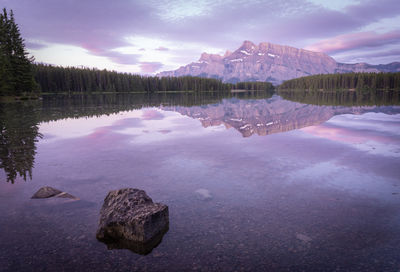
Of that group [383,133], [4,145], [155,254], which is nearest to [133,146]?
[4,145]

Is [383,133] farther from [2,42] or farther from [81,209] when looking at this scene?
[2,42]

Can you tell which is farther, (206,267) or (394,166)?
(394,166)

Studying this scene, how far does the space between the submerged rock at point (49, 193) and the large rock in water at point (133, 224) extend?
8.72 feet

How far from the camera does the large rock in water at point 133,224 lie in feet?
19.4

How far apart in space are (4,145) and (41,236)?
12.1 metres

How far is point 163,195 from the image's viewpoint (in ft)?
27.8

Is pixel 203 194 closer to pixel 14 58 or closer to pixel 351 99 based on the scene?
pixel 14 58

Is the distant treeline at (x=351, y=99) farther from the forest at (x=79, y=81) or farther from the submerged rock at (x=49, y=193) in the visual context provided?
the forest at (x=79, y=81)

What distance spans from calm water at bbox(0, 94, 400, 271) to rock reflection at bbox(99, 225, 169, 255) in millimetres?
172

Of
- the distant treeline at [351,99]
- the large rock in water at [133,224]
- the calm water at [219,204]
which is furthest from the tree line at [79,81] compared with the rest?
the large rock in water at [133,224]

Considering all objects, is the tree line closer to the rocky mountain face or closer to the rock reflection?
the rocky mountain face

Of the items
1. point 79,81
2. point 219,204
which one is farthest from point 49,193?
point 79,81

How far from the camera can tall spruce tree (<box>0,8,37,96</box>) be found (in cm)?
5729

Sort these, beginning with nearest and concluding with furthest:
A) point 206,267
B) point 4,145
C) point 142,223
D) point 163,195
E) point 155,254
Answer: point 206,267 → point 155,254 → point 142,223 → point 163,195 → point 4,145
